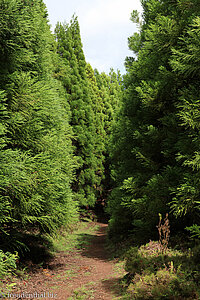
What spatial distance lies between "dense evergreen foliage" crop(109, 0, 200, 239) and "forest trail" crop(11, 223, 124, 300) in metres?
1.60

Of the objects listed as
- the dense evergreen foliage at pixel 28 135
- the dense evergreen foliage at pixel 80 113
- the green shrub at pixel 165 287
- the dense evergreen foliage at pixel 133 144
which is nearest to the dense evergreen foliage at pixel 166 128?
the dense evergreen foliage at pixel 133 144

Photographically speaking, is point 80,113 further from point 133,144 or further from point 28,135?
point 28,135

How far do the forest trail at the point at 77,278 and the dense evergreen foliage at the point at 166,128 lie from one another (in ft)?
5.26

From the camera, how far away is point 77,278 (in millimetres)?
6352

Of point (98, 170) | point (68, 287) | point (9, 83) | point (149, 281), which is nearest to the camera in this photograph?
point (149, 281)

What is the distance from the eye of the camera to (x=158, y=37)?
748 centimetres

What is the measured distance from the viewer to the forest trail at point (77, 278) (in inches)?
201

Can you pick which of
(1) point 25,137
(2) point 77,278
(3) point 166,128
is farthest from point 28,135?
(3) point 166,128

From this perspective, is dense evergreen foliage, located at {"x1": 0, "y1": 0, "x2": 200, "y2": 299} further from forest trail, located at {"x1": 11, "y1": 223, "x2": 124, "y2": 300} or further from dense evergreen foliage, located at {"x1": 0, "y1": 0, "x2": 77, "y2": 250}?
forest trail, located at {"x1": 11, "y1": 223, "x2": 124, "y2": 300}

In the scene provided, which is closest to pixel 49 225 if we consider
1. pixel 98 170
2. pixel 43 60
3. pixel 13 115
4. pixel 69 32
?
pixel 13 115

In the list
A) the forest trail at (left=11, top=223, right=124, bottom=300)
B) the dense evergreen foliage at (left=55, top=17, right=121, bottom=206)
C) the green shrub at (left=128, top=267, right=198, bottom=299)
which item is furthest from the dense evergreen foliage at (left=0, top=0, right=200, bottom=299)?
the dense evergreen foliage at (left=55, top=17, right=121, bottom=206)

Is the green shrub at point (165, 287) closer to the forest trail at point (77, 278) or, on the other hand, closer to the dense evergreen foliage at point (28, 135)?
the forest trail at point (77, 278)

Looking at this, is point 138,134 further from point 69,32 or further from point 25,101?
point 69,32

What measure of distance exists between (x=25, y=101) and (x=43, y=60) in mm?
2141
